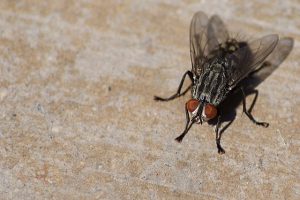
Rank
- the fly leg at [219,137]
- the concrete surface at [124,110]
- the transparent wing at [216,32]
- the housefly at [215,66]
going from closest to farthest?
the concrete surface at [124,110], the fly leg at [219,137], the housefly at [215,66], the transparent wing at [216,32]

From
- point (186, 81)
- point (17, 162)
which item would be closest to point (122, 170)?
point (17, 162)

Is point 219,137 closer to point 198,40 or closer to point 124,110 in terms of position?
point 124,110

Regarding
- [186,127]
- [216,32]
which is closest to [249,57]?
[216,32]

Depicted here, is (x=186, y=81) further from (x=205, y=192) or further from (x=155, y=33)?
(x=205, y=192)

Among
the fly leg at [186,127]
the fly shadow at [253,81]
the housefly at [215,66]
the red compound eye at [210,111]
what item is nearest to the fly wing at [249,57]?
the housefly at [215,66]

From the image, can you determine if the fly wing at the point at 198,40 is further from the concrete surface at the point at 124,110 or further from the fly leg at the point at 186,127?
the fly leg at the point at 186,127

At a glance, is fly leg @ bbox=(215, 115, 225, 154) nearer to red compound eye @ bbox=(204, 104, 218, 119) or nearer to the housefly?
the housefly
